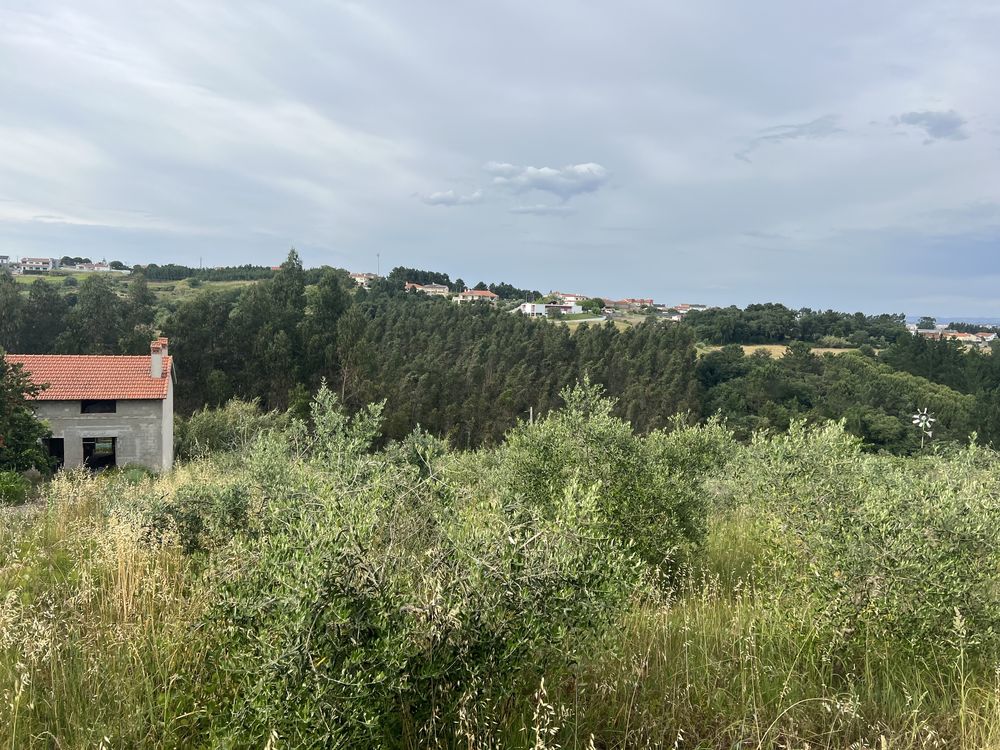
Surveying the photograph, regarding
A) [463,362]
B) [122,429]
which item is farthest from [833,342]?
[122,429]

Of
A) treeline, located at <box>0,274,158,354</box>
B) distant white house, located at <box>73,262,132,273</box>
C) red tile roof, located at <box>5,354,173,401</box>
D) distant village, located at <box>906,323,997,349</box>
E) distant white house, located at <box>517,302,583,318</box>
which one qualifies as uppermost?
distant white house, located at <box>73,262,132,273</box>

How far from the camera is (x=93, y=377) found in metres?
24.1

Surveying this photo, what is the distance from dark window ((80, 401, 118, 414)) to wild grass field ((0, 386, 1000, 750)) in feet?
72.3

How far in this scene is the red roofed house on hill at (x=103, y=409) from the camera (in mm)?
23359

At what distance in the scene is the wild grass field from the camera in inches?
99.3

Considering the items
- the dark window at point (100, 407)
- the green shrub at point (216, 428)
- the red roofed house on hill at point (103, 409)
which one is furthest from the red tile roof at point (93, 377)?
the green shrub at point (216, 428)

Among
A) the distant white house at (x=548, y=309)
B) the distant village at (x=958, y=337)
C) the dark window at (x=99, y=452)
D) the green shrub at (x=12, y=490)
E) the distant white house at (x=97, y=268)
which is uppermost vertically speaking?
the distant white house at (x=97, y=268)

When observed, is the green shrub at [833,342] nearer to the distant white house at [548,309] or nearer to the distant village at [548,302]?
the distant village at [548,302]

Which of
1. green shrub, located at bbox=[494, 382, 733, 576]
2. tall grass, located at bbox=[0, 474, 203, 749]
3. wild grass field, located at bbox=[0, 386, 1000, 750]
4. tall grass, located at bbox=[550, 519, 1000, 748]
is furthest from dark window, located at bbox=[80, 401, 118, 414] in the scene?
tall grass, located at bbox=[550, 519, 1000, 748]

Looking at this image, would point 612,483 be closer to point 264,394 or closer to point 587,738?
point 587,738

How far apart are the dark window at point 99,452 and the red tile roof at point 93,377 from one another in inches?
71.6

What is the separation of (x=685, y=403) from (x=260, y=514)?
53.4 m

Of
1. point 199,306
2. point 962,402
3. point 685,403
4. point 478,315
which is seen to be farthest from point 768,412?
point 199,306

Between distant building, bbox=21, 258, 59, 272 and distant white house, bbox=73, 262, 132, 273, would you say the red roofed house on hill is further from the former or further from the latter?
distant building, bbox=21, 258, 59, 272
